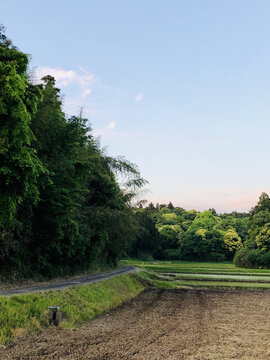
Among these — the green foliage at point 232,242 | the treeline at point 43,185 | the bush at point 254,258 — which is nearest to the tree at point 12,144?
the treeline at point 43,185

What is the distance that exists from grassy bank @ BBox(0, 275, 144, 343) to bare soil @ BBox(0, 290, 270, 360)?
51 centimetres

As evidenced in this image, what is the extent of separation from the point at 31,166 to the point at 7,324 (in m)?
7.40

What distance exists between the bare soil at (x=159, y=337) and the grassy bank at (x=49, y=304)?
0.51m

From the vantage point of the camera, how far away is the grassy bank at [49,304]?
42.5ft

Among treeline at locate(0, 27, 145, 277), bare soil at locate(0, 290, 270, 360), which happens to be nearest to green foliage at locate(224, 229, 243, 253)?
treeline at locate(0, 27, 145, 277)

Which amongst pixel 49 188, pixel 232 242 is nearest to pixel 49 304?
pixel 49 188

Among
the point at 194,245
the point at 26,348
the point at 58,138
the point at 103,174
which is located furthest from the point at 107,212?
the point at 194,245

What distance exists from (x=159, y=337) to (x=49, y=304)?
201 inches

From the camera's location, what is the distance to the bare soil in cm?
1119

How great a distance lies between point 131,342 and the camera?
42.1 ft

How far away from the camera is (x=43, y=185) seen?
21.1 m

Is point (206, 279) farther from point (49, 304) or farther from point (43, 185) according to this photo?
point (49, 304)

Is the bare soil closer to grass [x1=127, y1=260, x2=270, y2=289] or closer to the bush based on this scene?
grass [x1=127, y1=260, x2=270, y2=289]

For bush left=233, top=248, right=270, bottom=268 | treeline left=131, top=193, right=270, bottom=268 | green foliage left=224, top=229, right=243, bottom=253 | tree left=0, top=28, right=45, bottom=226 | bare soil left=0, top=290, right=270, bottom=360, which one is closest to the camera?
bare soil left=0, top=290, right=270, bottom=360
